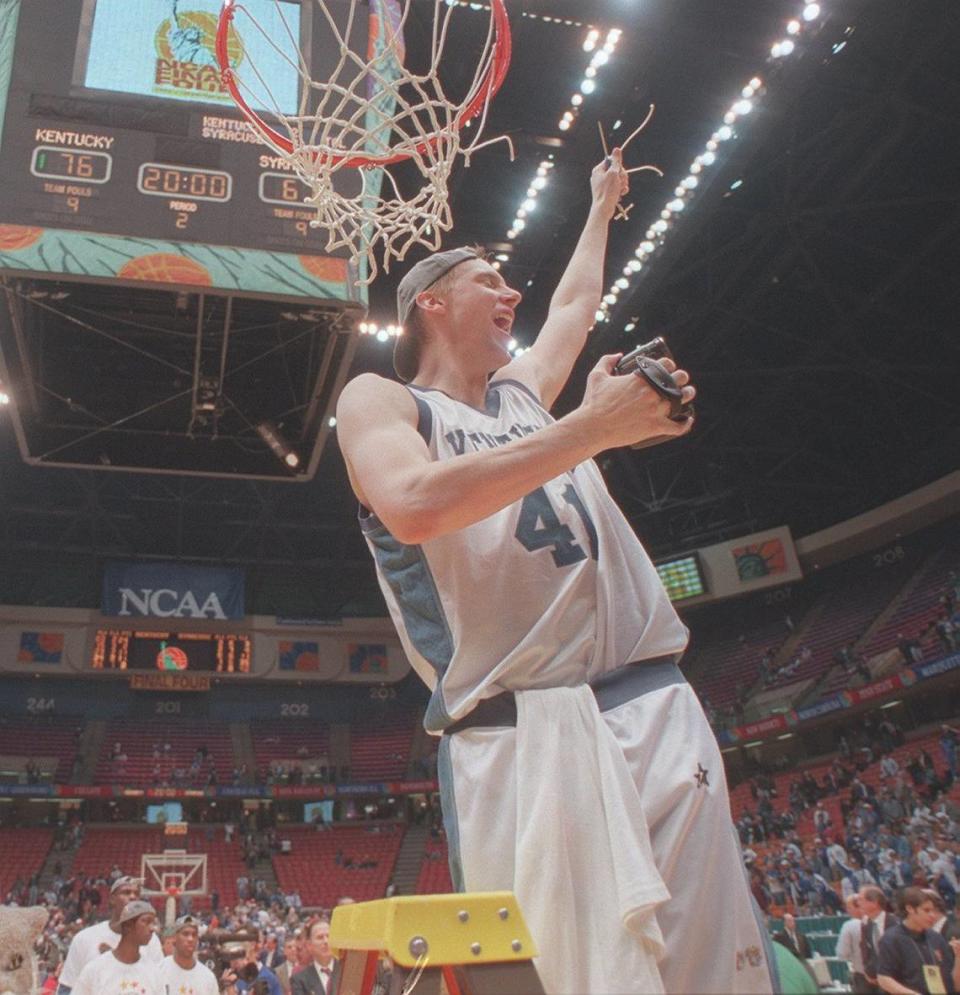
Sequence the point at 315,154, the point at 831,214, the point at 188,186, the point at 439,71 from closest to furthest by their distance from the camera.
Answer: the point at 315,154 < the point at 188,186 < the point at 439,71 < the point at 831,214

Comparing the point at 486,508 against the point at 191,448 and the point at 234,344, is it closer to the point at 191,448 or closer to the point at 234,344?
the point at 234,344

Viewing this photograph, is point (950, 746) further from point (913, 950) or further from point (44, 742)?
point (44, 742)

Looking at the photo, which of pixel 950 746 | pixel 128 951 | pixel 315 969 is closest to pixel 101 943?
pixel 128 951

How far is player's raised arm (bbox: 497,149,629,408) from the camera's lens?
7.14ft

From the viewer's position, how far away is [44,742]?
91.8 ft

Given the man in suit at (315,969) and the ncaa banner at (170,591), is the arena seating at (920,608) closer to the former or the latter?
the ncaa banner at (170,591)

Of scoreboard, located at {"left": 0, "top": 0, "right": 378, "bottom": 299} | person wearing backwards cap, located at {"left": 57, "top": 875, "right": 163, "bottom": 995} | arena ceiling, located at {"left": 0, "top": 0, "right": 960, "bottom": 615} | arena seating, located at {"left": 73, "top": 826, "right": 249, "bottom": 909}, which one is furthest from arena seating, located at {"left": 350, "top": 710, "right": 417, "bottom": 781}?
scoreboard, located at {"left": 0, "top": 0, "right": 378, "bottom": 299}

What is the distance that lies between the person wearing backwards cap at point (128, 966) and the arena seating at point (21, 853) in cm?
2094

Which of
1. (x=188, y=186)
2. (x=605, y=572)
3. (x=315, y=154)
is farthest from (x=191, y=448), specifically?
(x=605, y=572)

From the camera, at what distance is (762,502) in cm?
2702

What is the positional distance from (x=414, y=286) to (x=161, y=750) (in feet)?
97.2

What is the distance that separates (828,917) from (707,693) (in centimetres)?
1518

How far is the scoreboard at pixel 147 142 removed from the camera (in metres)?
6.33

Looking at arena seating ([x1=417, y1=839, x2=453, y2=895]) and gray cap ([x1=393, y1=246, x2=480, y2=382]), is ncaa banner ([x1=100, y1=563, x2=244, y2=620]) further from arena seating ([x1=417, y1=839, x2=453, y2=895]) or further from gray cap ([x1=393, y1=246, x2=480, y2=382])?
gray cap ([x1=393, y1=246, x2=480, y2=382])
